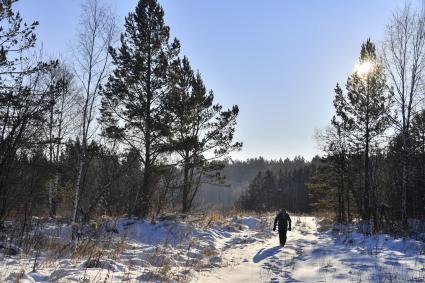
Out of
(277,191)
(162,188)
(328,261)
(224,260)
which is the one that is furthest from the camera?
(277,191)

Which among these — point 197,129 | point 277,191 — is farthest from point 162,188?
point 277,191

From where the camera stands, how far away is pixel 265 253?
1287cm

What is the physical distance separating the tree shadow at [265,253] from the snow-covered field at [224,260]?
0.03 m

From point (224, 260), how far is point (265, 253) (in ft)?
6.09

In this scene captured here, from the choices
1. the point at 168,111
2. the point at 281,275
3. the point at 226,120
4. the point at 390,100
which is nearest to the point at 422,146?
the point at 390,100

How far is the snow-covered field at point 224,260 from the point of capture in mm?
7738

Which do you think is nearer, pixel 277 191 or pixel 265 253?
pixel 265 253

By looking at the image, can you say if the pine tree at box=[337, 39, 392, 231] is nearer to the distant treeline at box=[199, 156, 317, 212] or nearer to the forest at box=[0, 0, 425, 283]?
the forest at box=[0, 0, 425, 283]

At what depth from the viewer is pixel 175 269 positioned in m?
9.23

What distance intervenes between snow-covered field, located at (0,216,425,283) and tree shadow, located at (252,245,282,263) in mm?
32

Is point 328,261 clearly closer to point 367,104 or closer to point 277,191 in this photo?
point 367,104

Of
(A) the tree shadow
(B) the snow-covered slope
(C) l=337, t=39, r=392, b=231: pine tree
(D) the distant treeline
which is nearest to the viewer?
(B) the snow-covered slope

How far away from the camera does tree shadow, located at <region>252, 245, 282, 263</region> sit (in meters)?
12.0

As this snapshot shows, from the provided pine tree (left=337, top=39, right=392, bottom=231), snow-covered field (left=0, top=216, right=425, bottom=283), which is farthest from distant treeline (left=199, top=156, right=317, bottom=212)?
snow-covered field (left=0, top=216, right=425, bottom=283)
